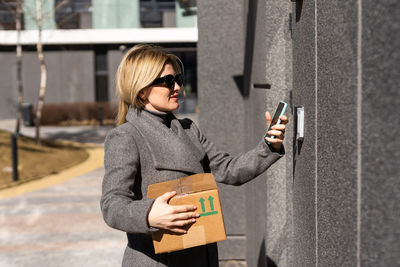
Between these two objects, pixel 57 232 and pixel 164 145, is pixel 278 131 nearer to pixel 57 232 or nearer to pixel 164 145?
pixel 164 145

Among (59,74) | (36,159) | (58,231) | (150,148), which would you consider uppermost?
(150,148)

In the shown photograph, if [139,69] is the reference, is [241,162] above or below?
A: below

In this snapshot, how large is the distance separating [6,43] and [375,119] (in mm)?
31173

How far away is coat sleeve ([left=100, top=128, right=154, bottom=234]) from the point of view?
2316 mm

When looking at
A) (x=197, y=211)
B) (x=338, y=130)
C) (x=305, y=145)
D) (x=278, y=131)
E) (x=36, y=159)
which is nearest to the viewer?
(x=338, y=130)

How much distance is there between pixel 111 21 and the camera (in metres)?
29.3

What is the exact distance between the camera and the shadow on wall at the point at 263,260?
3.54 m

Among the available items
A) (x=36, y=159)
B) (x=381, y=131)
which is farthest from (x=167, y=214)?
(x=36, y=159)

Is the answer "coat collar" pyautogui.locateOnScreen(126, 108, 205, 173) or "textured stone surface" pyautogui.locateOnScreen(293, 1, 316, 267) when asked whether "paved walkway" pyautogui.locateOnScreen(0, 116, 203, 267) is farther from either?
"textured stone surface" pyautogui.locateOnScreen(293, 1, 316, 267)

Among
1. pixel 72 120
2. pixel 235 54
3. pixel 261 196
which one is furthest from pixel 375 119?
pixel 72 120

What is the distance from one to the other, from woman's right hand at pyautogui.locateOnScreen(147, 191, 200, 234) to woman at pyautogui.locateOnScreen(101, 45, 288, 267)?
0.16m

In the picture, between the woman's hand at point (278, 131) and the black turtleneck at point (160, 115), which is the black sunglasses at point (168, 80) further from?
the woman's hand at point (278, 131)

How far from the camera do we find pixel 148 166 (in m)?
2.61

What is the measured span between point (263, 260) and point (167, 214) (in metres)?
1.81
